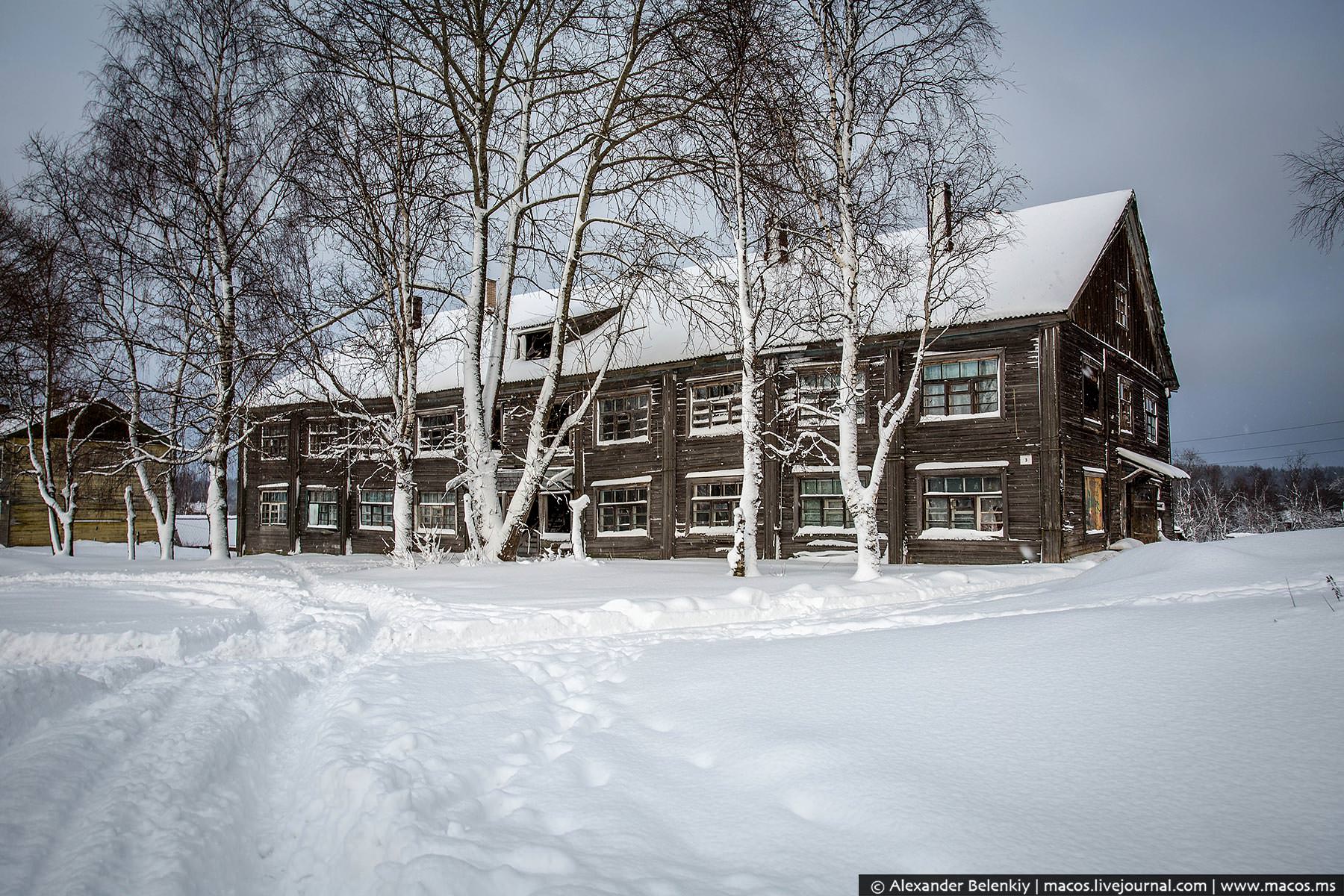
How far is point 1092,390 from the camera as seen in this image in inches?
824

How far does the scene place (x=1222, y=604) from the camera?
5066mm

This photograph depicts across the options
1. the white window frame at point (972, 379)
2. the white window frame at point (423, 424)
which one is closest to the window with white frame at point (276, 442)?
the white window frame at point (423, 424)

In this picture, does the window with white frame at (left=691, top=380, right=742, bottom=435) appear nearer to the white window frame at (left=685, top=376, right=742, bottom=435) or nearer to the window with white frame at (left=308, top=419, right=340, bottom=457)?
the white window frame at (left=685, top=376, right=742, bottom=435)

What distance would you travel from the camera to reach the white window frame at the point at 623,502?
81.8ft

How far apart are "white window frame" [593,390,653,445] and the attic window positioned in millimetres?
3652

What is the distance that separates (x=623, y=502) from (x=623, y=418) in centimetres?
311

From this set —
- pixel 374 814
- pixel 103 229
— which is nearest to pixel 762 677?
pixel 374 814

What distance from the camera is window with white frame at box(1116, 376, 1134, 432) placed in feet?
75.0

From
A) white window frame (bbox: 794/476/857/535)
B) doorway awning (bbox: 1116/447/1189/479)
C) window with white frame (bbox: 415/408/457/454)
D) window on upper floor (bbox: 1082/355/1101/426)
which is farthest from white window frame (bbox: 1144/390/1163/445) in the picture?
window with white frame (bbox: 415/408/457/454)

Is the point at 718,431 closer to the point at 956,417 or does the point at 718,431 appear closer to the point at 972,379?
the point at 956,417

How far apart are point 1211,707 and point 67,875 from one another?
5034 mm

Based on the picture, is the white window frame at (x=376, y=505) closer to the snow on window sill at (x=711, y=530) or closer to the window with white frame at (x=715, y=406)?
the snow on window sill at (x=711, y=530)

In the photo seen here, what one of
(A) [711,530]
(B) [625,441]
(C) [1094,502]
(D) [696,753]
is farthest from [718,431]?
(D) [696,753]

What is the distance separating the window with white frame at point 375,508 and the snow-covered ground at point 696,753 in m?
→ 24.6
